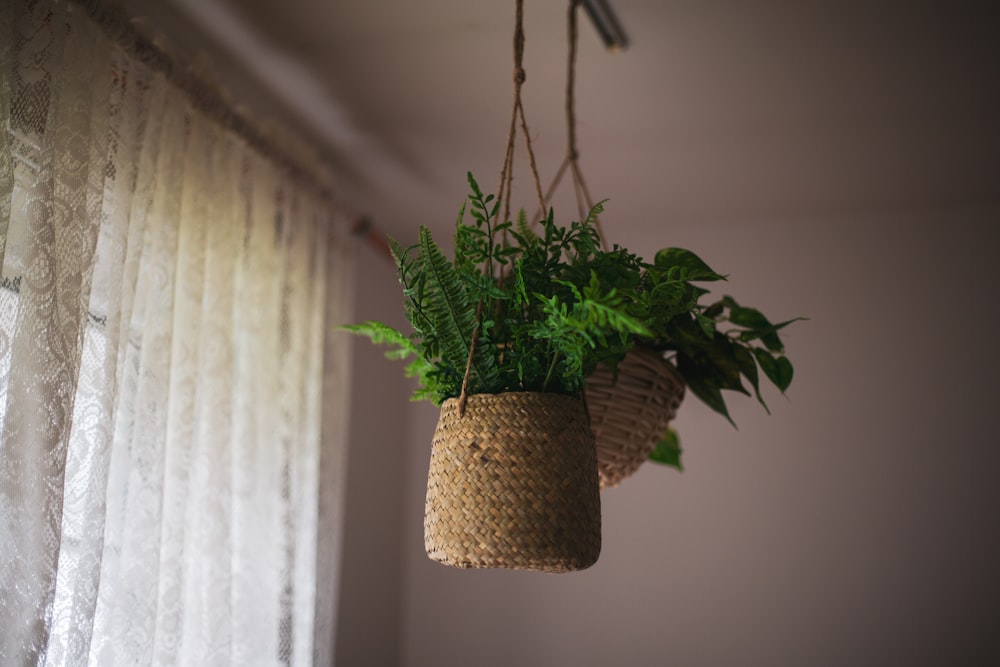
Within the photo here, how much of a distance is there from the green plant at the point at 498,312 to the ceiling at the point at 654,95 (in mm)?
583

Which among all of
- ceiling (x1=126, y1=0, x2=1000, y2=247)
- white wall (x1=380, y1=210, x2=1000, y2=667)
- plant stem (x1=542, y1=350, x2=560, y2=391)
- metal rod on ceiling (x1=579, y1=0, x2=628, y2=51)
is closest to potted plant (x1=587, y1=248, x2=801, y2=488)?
plant stem (x1=542, y1=350, x2=560, y2=391)

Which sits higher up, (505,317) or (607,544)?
(505,317)

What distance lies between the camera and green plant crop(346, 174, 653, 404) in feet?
2.85

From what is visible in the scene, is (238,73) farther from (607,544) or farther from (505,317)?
(607,544)

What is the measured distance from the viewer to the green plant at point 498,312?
87cm

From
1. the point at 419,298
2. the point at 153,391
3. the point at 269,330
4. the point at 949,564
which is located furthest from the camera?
the point at 949,564

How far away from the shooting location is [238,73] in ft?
5.85

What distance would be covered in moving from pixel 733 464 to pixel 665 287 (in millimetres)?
1650

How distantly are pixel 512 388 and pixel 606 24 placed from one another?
1008 millimetres

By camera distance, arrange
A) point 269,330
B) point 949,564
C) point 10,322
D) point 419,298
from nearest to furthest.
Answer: point 419,298, point 10,322, point 269,330, point 949,564

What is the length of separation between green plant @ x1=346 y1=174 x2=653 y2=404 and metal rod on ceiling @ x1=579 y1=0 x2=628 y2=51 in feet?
2.52

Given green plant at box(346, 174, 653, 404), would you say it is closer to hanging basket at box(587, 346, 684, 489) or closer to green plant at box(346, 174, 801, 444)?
green plant at box(346, 174, 801, 444)

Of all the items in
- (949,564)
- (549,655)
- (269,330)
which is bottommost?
(549,655)

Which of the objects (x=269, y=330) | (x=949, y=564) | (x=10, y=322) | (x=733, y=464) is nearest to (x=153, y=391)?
(x=10, y=322)
